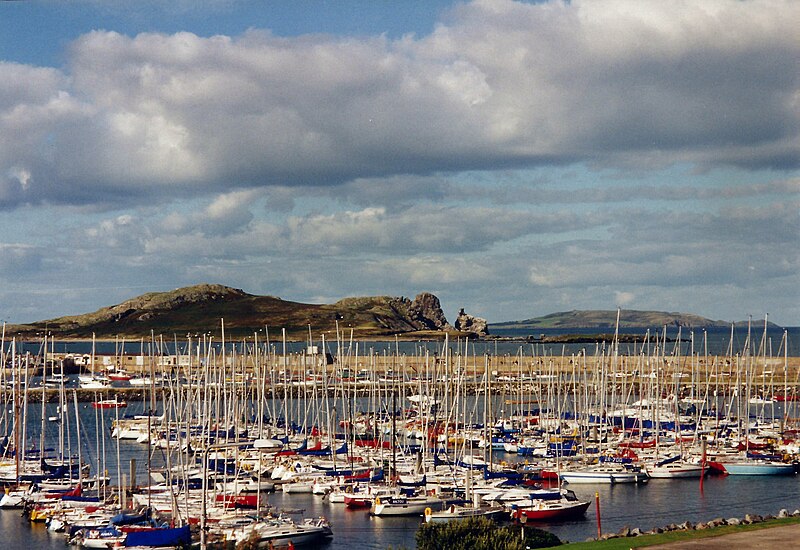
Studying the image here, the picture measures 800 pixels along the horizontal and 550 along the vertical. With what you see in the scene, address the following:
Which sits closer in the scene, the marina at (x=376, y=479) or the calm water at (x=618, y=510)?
the marina at (x=376, y=479)

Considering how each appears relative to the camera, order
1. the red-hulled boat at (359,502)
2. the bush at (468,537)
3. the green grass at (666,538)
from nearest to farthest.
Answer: the bush at (468,537)
the green grass at (666,538)
the red-hulled boat at (359,502)

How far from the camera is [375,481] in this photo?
220 ft

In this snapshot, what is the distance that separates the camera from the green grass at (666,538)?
1473 inches

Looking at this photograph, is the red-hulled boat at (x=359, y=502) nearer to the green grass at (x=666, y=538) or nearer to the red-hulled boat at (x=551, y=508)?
the red-hulled boat at (x=551, y=508)

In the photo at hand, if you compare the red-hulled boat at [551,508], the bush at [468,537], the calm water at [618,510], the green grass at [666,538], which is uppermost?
the bush at [468,537]

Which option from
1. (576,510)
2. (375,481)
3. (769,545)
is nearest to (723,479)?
(576,510)

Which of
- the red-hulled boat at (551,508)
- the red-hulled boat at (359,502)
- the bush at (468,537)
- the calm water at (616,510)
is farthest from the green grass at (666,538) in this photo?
the red-hulled boat at (359,502)

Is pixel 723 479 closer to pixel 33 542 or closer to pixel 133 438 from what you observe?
pixel 33 542

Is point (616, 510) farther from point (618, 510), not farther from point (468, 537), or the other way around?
point (468, 537)

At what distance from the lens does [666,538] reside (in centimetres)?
3894

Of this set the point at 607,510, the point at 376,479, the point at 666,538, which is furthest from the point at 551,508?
the point at 666,538

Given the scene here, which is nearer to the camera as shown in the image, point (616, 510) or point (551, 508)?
point (551, 508)

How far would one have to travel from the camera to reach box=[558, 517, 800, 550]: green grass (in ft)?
123

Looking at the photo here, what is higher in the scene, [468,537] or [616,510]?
[468,537]
